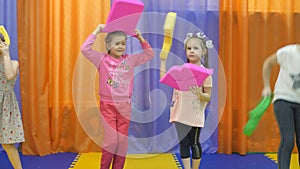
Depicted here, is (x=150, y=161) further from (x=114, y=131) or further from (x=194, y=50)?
(x=194, y=50)

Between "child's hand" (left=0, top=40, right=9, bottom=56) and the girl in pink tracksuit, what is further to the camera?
"child's hand" (left=0, top=40, right=9, bottom=56)

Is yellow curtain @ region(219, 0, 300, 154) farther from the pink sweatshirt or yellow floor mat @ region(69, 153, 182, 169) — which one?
the pink sweatshirt

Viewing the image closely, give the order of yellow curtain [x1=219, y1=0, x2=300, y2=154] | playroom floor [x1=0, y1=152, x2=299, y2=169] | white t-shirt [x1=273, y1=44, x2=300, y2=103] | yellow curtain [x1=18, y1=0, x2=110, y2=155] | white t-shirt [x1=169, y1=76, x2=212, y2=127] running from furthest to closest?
yellow curtain [x1=219, y1=0, x2=300, y2=154]
yellow curtain [x1=18, y1=0, x2=110, y2=155]
playroom floor [x1=0, y1=152, x2=299, y2=169]
white t-shirt [x1=169, y1=76, x2=212, y2=127]
white t-shirt [x1=273, y1=44, x2=300, y2=103]

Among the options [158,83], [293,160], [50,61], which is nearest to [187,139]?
[158,83]

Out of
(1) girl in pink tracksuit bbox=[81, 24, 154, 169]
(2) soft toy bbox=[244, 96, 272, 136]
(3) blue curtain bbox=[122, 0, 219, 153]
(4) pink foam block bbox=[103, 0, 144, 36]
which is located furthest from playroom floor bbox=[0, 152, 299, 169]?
(4) pink foam block bbox=[103, 0, 144, 36]

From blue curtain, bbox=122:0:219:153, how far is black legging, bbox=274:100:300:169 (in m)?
1.27

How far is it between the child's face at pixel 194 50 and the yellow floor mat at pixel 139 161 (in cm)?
95

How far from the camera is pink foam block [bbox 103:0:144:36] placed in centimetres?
248

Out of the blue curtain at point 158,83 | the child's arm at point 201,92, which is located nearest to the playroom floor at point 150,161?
the blue curtain at point 158,83

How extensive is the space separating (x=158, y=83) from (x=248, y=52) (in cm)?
84

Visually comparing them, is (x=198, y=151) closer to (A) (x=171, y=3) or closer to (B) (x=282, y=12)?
(A) (x=171, y=3)

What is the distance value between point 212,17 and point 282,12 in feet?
2.08

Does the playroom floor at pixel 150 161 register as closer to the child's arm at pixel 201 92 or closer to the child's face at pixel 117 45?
the child's arm at pixel 201 92

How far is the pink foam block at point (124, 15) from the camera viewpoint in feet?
8.13
